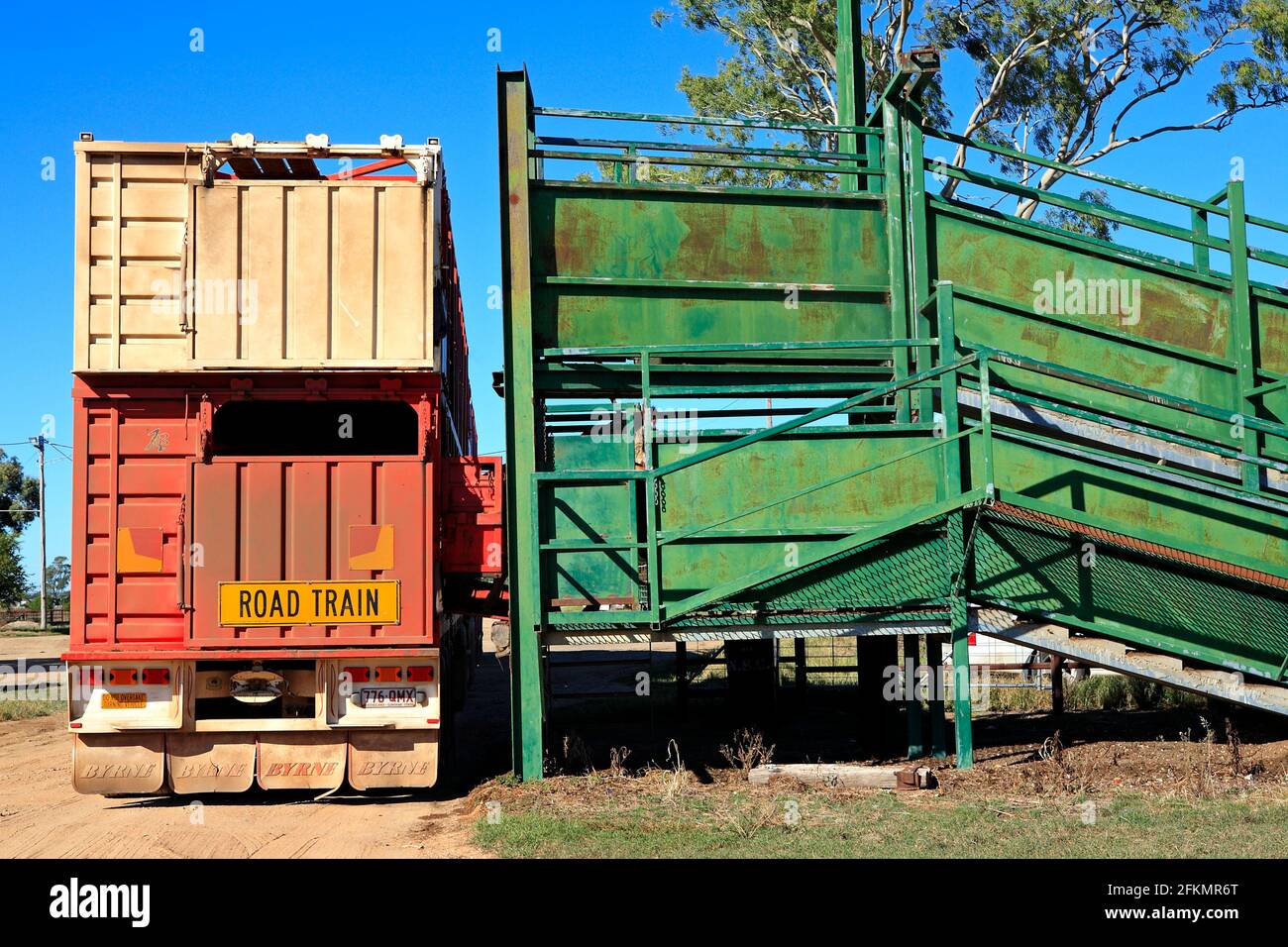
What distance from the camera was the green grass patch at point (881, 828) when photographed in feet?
24.7

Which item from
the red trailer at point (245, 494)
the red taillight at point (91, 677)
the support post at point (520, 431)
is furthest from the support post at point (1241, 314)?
the red taillight at point (91, 677)

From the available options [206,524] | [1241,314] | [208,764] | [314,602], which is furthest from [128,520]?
[1241,314]

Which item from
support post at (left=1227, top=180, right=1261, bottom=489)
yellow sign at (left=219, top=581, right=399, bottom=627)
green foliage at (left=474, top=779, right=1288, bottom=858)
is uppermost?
support post at (left=1227, top=180, right=1261, bottom=489)

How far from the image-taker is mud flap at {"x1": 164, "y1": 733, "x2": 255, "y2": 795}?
10086 millimetres

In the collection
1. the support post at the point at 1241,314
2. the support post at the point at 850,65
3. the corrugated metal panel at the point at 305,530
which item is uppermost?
the support post at the point at 850,65

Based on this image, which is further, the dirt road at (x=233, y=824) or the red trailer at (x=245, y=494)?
the red trailer at (x=245, y=494)

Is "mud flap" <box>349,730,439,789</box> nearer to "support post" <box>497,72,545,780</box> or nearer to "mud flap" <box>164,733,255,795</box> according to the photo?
"support post" <box>497,72,545,780</box>

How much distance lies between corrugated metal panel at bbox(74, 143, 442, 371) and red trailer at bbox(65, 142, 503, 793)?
17 millimetres

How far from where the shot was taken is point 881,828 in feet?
27.2

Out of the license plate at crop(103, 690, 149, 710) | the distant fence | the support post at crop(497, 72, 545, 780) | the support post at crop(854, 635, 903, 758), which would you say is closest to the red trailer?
the license plate at crop(103, 690, 149, 710)

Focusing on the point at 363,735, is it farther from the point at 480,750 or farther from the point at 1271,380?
the point at 1271,380

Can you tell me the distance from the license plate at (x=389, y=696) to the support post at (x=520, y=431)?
2.74 ft

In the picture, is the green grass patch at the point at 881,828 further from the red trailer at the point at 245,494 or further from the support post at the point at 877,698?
the support post at the point at 877,698
